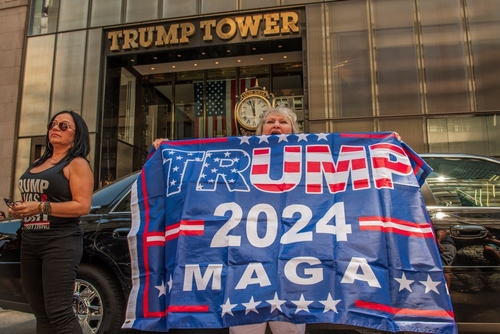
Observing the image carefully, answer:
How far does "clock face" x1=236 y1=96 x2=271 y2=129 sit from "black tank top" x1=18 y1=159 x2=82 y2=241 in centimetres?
887

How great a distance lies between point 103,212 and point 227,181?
1369mm

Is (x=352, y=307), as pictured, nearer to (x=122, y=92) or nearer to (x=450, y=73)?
(x=450, y=73)

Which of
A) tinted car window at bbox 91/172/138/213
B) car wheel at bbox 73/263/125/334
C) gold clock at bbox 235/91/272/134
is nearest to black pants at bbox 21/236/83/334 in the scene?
car wheel at bbox 73/263/125/334

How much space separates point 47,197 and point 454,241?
2847 mm

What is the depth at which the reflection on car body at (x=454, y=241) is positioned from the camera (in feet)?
8.97

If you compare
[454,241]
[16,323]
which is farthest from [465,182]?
[16,323]

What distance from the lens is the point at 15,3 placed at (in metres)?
13.0

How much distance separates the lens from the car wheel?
300cm

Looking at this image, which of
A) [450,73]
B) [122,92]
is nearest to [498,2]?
[450,73]

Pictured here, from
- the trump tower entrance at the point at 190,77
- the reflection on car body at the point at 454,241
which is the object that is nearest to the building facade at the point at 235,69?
the trump tower entrance at the point at 190,77

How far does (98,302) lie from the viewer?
3.07m

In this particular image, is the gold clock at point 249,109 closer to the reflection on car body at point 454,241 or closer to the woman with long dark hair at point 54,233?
the reflection on car body at point 454,241

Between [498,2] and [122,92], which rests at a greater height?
[498,2]

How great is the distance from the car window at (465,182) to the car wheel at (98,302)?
8.95ft
